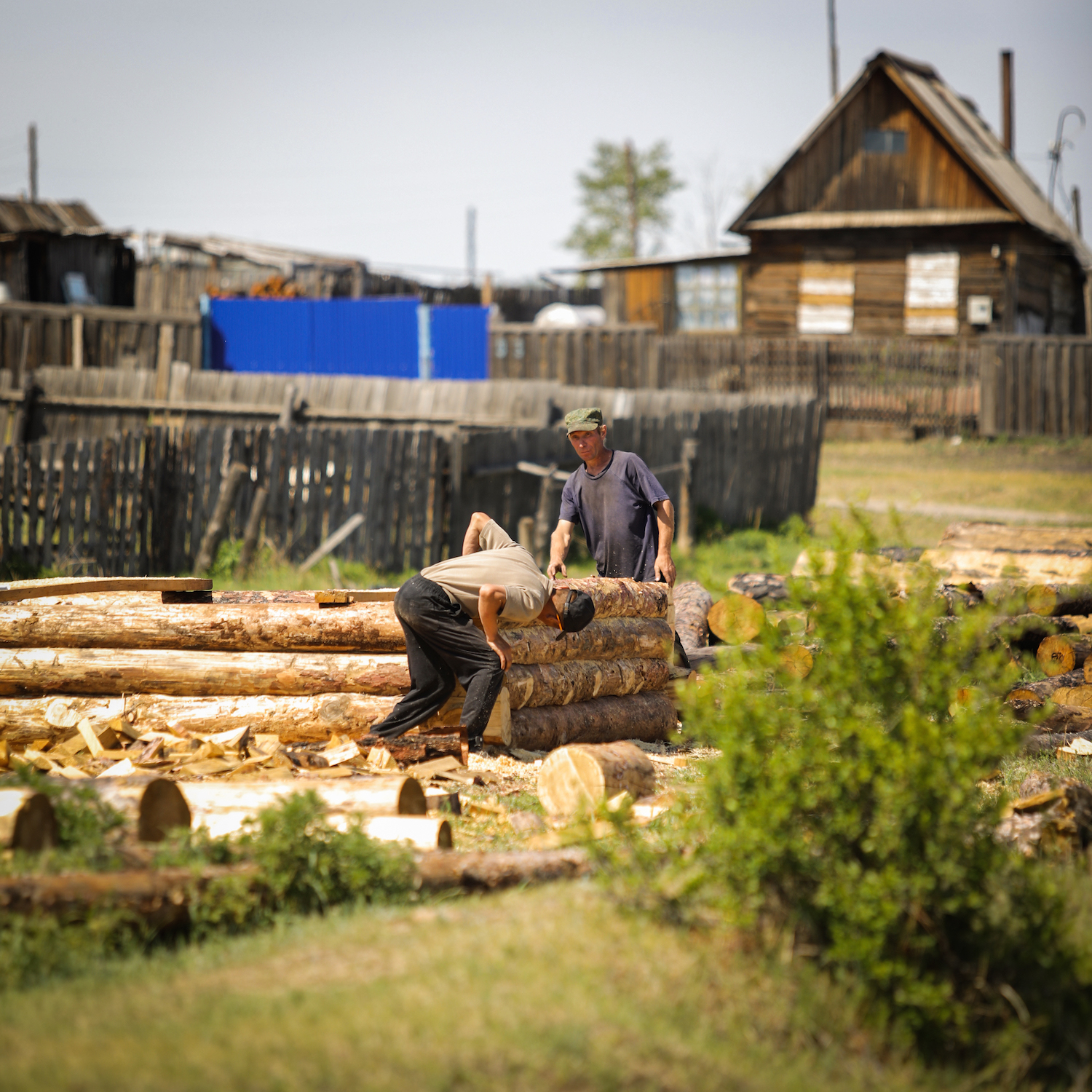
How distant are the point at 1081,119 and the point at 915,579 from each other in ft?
114

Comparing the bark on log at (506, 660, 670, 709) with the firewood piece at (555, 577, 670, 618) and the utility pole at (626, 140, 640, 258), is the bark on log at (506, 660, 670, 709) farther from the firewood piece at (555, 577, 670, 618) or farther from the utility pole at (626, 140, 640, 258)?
the utility pole at (626, 140, 640, 258)

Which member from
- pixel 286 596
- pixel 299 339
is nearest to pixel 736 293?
pixel 299 339

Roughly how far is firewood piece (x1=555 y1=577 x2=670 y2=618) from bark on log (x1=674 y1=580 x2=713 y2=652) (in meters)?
1.26

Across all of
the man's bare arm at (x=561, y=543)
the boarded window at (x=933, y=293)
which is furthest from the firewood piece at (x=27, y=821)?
the boarded window at (x=933, y=293)

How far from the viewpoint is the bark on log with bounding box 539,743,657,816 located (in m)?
5.09

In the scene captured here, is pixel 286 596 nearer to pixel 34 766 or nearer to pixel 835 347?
pixel 34 766

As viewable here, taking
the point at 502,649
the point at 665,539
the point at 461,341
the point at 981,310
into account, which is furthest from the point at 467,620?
the point at 981,310

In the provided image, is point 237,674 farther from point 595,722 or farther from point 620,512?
point 620,512

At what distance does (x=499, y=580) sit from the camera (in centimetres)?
595

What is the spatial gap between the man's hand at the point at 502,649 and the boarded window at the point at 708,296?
23719 millimetres

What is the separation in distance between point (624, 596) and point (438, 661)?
1.33 meters

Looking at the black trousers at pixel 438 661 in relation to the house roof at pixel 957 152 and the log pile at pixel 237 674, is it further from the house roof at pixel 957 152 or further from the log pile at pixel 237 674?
the house roof at pixel 957 152

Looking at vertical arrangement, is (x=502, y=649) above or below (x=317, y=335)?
below

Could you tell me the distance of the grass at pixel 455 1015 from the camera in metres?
2.63
